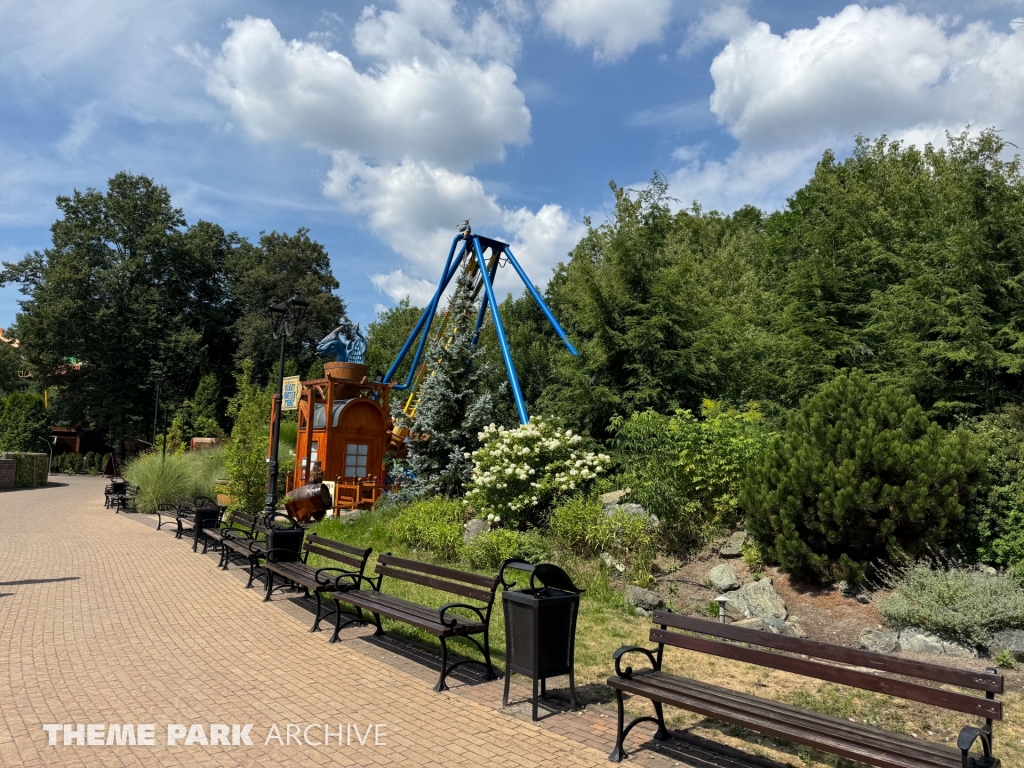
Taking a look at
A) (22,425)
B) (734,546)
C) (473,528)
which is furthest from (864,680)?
(22,425)

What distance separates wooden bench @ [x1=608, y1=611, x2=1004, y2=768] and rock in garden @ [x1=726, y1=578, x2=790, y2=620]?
371 centimetres

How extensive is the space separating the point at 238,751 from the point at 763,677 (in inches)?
163

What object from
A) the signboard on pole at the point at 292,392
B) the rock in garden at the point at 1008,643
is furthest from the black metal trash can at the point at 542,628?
the signboard on pole at the point at 292,392

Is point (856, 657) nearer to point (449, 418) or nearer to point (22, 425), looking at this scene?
point (449, 418)

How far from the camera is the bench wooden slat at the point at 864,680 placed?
10.3ft

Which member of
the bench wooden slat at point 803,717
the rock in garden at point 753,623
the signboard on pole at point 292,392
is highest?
the signboard on pole at point 292,392

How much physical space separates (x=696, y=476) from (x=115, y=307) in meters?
40.4

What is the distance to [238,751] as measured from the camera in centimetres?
422

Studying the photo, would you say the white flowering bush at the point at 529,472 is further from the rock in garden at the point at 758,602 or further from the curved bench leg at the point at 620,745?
the curved bench leg at the point at 620,745

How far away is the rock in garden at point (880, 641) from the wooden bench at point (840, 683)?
292cm

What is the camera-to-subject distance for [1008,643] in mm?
6230

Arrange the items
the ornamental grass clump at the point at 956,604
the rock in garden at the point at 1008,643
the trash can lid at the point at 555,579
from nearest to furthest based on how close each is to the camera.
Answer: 1. the trash can lid at the point at 555,579
2. the rock in garden at the point at 1008,643
3. the ornamental grass clump at the point at 956,604

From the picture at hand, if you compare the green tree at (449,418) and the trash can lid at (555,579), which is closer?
the trash can lid at (555,579)

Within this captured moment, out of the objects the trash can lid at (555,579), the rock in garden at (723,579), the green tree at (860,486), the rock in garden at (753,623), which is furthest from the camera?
the rock in garden at (723,579)
